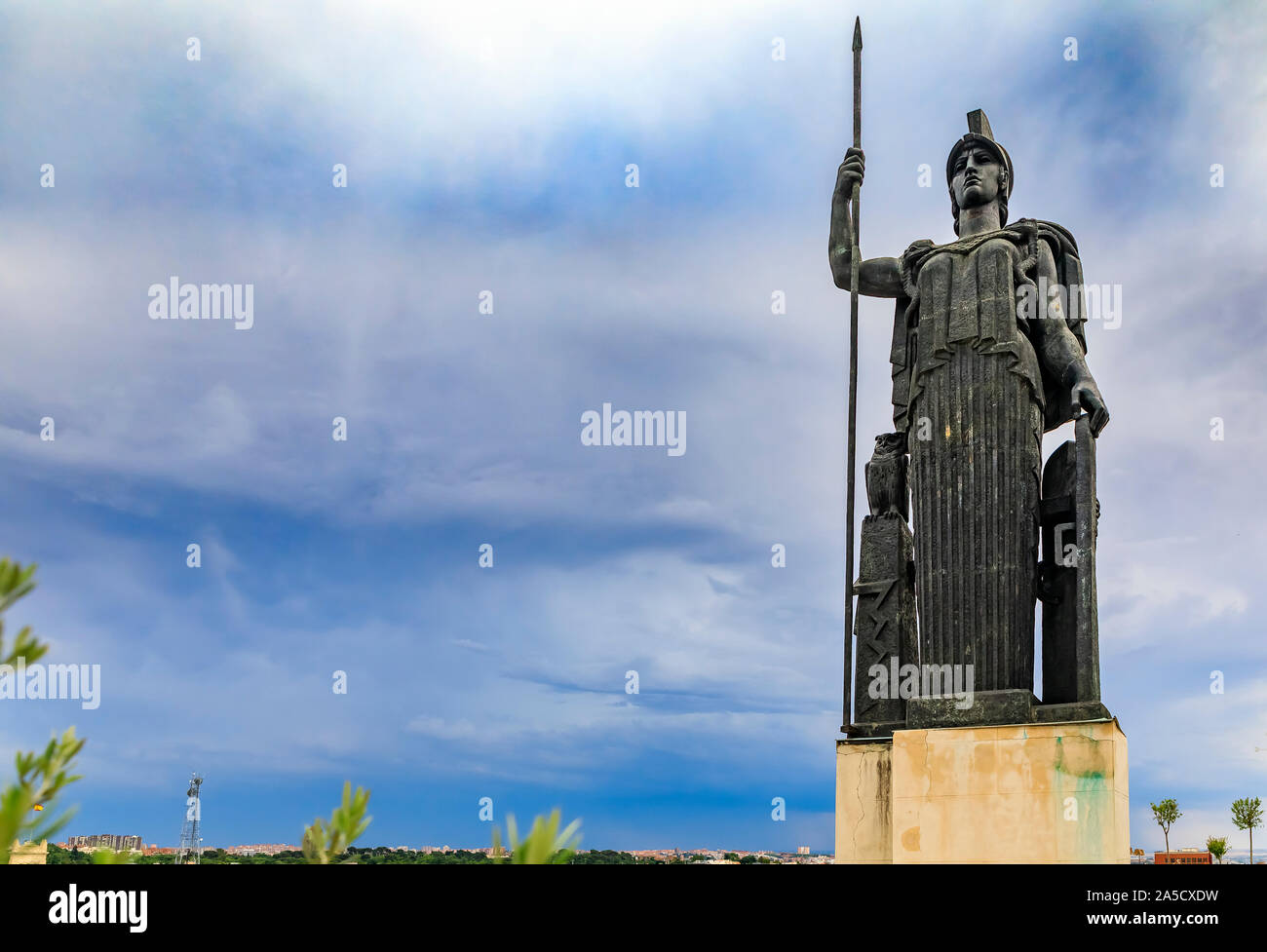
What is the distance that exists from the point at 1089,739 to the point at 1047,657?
4.88 feet

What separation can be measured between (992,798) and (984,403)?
11.7 ft

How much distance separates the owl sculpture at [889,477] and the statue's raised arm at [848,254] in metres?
1.63

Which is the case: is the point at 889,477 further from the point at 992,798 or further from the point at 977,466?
the point at 992,798

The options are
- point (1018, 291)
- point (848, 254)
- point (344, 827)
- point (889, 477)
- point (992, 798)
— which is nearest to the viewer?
point (344, 827)

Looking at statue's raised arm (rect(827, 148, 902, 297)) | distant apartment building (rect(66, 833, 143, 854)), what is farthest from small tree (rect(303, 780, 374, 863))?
statue's raised arm (rect(827, 148, 902, 297))

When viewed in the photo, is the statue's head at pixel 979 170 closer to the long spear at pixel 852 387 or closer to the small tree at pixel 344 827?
the long spear at pixel 852 387

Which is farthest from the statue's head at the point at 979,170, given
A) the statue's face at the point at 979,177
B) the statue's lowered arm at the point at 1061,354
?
the statue's lowered arm at the point at 1061,354

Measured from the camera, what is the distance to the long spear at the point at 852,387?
10.1 meters

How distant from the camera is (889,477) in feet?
34.2

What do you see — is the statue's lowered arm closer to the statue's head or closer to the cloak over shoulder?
the cloak over shoulder

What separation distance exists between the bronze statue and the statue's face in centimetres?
1

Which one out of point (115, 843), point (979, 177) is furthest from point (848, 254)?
point (115, 843)

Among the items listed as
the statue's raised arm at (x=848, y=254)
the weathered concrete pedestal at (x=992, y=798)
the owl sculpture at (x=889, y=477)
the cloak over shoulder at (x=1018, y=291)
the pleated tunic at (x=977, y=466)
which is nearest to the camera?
the weathered concrete pedestal at (x=992, y=798)
